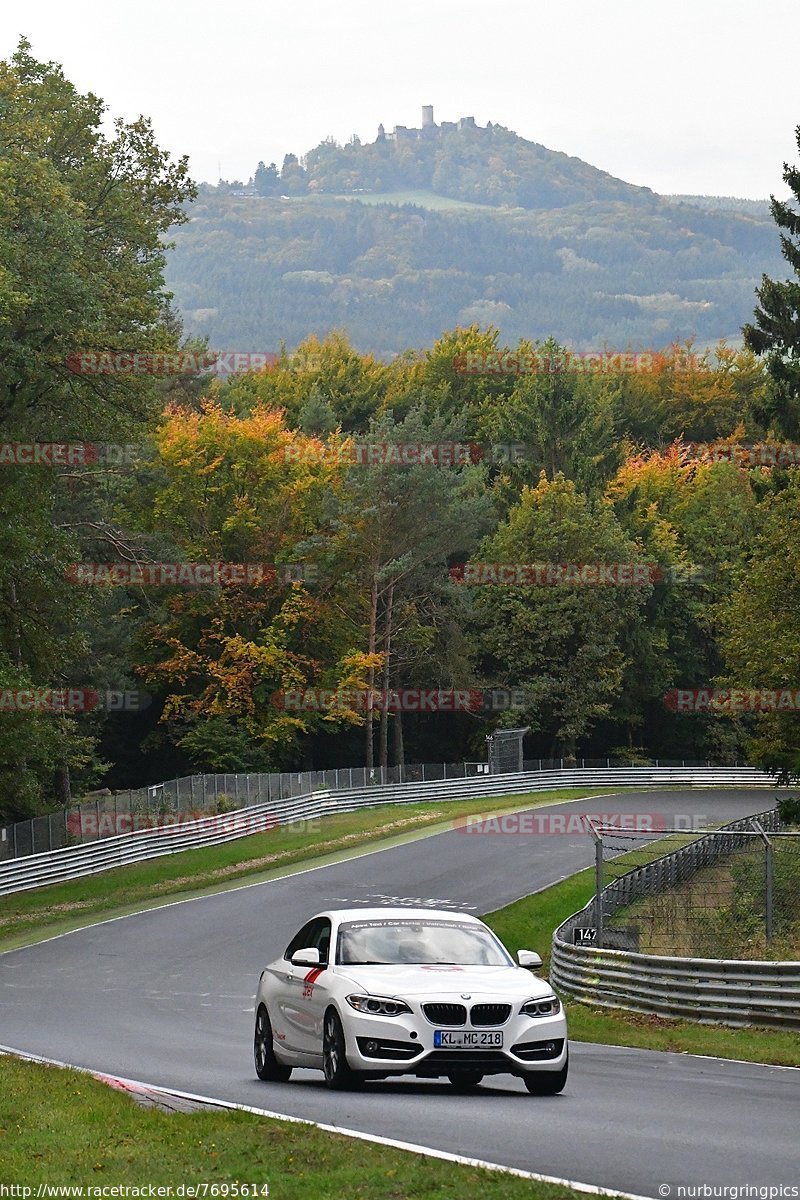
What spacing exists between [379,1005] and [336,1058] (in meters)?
0.65

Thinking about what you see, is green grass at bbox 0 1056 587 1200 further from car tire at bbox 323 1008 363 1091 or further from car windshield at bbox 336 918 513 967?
car windshield at bbox 336 918 513 967

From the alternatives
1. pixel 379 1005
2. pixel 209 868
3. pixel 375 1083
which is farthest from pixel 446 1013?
pixel 209 868

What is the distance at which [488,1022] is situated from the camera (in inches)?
512

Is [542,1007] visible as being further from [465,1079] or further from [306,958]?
[306,958]

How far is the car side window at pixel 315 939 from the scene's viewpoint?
14.5 metres

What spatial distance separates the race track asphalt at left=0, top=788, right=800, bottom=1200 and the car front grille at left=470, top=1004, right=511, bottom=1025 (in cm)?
60

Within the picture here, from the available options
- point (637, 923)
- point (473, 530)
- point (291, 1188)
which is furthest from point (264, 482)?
point (291, 1188)

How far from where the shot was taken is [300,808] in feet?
192

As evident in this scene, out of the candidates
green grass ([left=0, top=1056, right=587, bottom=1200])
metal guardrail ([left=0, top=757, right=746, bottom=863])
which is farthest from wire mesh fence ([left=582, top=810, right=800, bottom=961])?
metal guardrail ([left=0, top=757, right=746, bottom=863])

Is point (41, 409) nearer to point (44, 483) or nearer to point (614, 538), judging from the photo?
point (44, 483)

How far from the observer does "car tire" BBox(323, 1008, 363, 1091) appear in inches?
520

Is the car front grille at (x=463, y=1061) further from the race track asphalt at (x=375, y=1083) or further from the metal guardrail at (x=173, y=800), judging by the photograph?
the metal guardrail at (x=173, y=800)

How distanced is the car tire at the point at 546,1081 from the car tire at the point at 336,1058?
53.1 inches

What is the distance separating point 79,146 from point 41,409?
9340 mm
